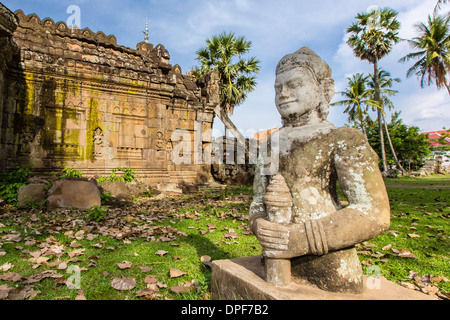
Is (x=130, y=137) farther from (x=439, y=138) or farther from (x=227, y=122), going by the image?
(x=439, y=138)

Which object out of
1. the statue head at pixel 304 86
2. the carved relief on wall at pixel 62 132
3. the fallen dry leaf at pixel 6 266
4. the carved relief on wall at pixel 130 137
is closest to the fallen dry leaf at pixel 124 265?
the fallen dry leaf at pixel 6 266

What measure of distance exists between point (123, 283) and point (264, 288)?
165 centimetres

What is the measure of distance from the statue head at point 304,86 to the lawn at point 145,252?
6.24ft

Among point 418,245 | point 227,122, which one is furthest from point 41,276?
point 227,122

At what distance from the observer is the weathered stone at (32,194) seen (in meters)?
6.03

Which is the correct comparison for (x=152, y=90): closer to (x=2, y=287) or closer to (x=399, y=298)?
(x=2, y=287)

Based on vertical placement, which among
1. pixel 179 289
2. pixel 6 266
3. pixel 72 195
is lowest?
pixel 179 289

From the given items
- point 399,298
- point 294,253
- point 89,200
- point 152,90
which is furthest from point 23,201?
point 399,298

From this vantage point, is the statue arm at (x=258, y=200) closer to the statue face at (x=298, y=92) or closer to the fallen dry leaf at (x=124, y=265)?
the statue face at (x=298, y=92)

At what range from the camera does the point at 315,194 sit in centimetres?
188

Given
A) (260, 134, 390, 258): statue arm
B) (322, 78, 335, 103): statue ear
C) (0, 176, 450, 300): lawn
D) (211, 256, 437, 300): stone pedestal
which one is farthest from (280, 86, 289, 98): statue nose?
(0, 176, 450, 300): lawn

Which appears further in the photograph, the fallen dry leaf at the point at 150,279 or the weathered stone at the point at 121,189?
the weathered stone at the point at 121,189
